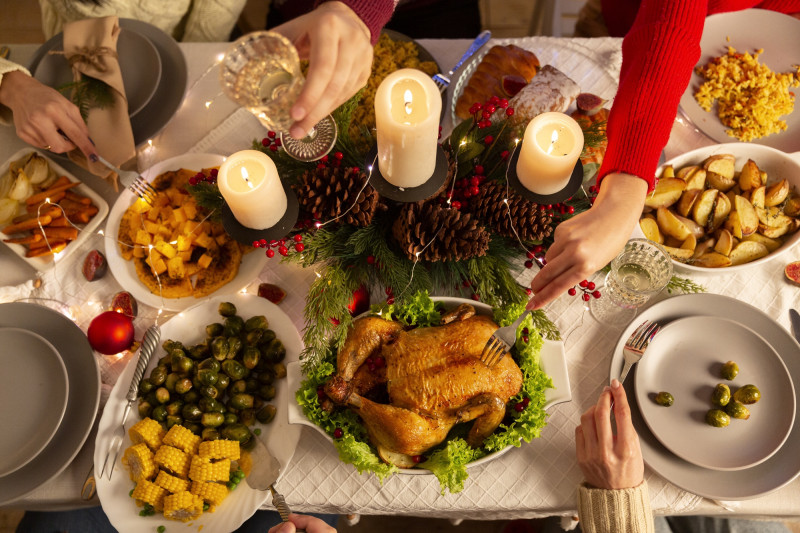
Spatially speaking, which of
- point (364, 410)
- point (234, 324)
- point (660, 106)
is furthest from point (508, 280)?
point (234, 324)

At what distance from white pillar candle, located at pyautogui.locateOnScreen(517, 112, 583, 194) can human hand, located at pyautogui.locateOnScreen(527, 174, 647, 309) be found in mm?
97

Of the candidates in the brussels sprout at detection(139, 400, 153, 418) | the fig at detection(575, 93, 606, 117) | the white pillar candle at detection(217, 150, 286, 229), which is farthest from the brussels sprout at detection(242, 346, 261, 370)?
the fig at detection(575, 93, 606, 117)

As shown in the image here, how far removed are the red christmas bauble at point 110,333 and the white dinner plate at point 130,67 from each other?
Result: 0.56 metres

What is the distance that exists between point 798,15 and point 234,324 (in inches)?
70.9

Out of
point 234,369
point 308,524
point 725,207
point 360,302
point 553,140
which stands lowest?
point 308,524

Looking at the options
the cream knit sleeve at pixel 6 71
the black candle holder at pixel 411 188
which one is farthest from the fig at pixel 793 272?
the cream knit sleeve at pixel 6 71

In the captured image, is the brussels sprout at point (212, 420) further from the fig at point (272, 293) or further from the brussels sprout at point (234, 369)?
the fig at point (272, 293)

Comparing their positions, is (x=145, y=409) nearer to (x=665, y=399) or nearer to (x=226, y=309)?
(x=226, y=309)

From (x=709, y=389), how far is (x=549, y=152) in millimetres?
703

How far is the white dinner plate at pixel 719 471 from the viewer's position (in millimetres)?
1095

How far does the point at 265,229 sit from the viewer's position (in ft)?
3.22

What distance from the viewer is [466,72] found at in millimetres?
1376

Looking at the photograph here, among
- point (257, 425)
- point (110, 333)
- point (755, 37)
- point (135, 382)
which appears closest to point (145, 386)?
point (135, 382)

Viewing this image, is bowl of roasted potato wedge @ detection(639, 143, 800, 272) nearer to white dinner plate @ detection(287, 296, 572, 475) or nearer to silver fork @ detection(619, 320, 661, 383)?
silver fork @ detection(619, 320, 661, 383)
